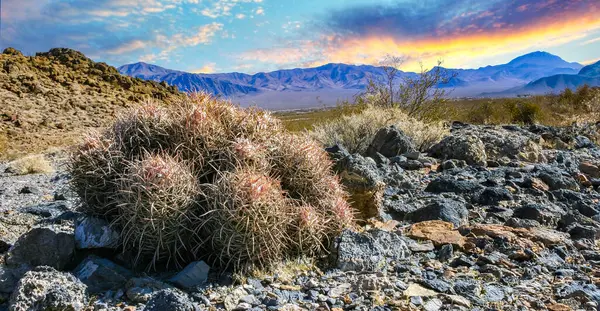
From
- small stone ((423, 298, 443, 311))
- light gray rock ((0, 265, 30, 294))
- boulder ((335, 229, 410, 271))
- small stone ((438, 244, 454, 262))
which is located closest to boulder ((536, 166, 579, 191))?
small stone ((438, 244, 454, 262))

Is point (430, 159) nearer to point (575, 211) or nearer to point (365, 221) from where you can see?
point (575, 211)

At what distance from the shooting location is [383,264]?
4.50 m

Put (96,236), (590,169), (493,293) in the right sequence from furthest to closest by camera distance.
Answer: (590,169)
(96,236)
(493,293)

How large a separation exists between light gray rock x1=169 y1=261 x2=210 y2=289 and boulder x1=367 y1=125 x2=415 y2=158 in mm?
7081

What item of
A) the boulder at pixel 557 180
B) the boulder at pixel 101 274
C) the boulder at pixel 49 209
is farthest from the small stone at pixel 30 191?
the boulder at pixel 557 180

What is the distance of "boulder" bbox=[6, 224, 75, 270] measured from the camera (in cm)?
411

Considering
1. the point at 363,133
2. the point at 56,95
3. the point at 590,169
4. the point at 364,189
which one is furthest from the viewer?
the point at 56,95

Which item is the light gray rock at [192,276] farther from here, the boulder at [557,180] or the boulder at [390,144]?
the boulder at [390,144]

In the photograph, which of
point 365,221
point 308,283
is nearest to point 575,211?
point 365,221

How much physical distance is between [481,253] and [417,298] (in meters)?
1.49

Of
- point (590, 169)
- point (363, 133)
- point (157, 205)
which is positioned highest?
point (157, 205)

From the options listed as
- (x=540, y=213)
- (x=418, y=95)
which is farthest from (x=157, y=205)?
(x=418, y=95)

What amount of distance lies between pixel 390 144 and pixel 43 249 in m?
8.16

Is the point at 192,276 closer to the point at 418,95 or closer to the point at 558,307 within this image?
the point at 558,307
